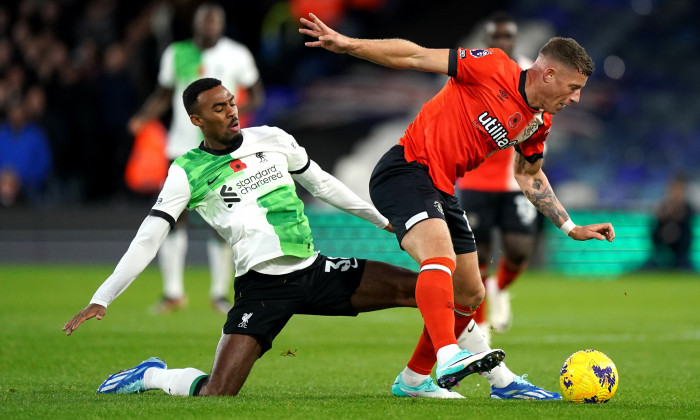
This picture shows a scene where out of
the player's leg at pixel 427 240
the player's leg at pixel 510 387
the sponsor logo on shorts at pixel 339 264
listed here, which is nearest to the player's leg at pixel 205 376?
the sponsor logo on shorts at pixel 339 264

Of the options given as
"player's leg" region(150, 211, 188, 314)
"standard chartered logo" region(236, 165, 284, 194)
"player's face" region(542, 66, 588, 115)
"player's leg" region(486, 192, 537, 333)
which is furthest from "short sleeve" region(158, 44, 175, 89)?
"player's face" region(542, 66, 588, 115)

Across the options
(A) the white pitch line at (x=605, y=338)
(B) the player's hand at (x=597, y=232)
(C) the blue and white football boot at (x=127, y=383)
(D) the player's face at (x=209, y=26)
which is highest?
(D) the player's face at (x=209, y=26)

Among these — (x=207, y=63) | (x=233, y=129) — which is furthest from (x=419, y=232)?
(x=207, y=63)

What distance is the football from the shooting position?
18.6 ft

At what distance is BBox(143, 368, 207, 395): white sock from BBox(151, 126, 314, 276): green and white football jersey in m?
0.61

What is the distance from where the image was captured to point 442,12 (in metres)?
A: 21.3

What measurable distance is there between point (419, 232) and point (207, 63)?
6.31m

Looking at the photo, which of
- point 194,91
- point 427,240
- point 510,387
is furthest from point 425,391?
point 194,91

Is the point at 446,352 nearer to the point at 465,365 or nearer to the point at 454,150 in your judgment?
the point at 465,365

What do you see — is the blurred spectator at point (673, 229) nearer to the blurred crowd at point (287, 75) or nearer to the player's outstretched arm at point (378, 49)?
the blurred crowd at point (287, 75)

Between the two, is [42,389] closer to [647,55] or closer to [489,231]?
[489,231]

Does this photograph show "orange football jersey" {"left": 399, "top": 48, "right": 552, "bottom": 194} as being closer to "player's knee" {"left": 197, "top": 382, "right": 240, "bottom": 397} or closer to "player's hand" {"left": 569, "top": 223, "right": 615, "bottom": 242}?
"player's hand" {"left": 569, "top": 223, "right": 615, "bottom": 242}

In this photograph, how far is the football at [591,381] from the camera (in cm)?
568

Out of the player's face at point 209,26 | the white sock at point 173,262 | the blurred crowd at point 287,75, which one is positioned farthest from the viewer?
the blurred crowd at point 287,75
